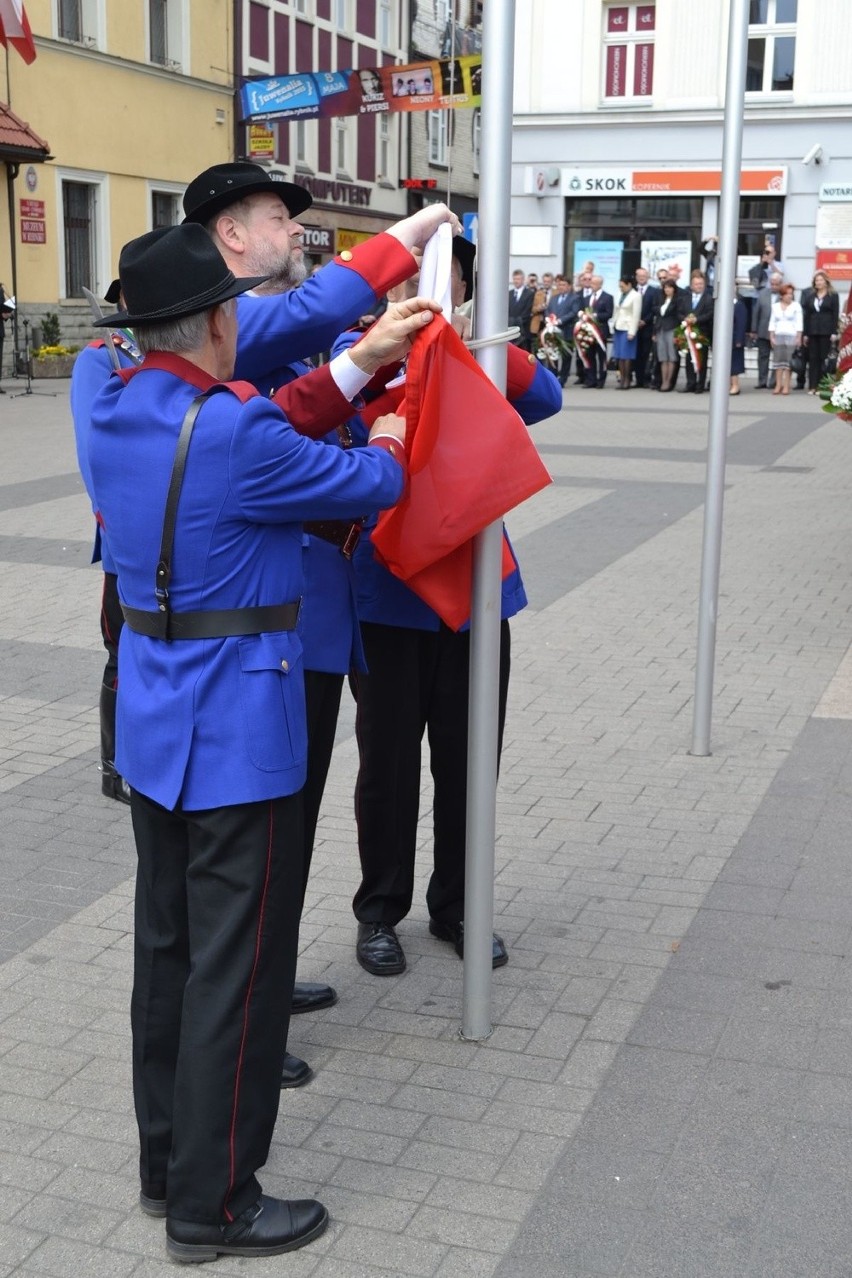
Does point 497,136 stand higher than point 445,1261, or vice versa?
point 497,136

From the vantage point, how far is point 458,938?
4.54 m

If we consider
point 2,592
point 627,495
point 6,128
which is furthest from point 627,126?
point 2,592

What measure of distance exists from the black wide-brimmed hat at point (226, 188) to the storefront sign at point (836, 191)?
29.8 meters

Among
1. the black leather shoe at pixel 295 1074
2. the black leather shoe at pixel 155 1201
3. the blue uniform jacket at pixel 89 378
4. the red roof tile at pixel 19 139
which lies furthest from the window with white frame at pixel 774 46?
the black leather shoe at pixel 155 1201

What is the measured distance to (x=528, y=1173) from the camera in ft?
11.0

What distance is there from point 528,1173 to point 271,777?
104 cm

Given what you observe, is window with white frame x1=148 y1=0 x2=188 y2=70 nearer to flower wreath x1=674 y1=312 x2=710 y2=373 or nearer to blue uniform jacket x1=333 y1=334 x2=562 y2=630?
flower wreath x1=674 y1=312 x2=710 y2=373

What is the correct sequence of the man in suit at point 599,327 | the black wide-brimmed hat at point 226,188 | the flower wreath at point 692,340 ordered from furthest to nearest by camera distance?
the man in suit at point 599,327, the flower wreath at point 692,340, the black wide-brimmed hat at point 226,188

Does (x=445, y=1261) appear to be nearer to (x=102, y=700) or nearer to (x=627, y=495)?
(x=102, y=700)

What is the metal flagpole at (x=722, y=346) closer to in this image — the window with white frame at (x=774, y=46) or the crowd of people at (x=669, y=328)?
the crowd of people at (x=669, y=328)

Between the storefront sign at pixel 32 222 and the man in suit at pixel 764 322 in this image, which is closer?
the man in suit at pixel 764 322

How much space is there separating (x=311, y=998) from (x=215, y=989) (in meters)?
1.14

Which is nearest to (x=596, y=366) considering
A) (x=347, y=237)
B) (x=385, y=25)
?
(x=347, y=237)

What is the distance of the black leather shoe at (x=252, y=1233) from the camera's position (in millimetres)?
3062
